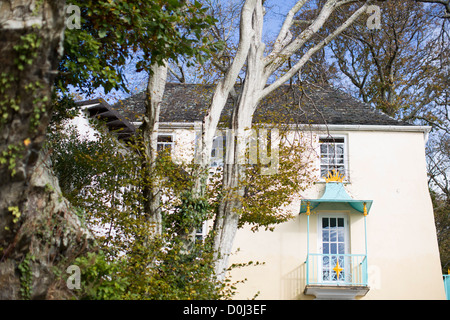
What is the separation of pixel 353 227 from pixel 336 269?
158cm

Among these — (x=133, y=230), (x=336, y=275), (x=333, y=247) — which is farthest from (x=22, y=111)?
(x=333, y=247)

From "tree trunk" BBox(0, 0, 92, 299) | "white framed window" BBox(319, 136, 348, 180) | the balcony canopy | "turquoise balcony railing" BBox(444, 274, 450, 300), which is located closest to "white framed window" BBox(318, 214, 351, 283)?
the balcony canopy

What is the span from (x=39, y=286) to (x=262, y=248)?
1145cm

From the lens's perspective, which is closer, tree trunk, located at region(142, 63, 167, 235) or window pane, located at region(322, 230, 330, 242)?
tree trunk, located at region(142, 63, 167, 235)

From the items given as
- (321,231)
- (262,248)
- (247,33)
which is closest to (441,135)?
(321,231)

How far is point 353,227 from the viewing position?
18.0 meters

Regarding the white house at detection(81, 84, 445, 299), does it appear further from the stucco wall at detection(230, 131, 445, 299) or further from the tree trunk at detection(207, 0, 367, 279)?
the tree trunk at detection(207, 0, 367, 279)

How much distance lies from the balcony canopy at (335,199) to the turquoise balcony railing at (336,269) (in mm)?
1518

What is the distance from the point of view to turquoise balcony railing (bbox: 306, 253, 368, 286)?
17.2m

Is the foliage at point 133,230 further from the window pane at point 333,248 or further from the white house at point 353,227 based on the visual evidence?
the window pane at point 333,248

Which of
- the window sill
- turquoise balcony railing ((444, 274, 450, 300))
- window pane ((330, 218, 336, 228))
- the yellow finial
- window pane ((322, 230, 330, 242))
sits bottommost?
the window sill

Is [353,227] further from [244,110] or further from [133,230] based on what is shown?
[133,230]
